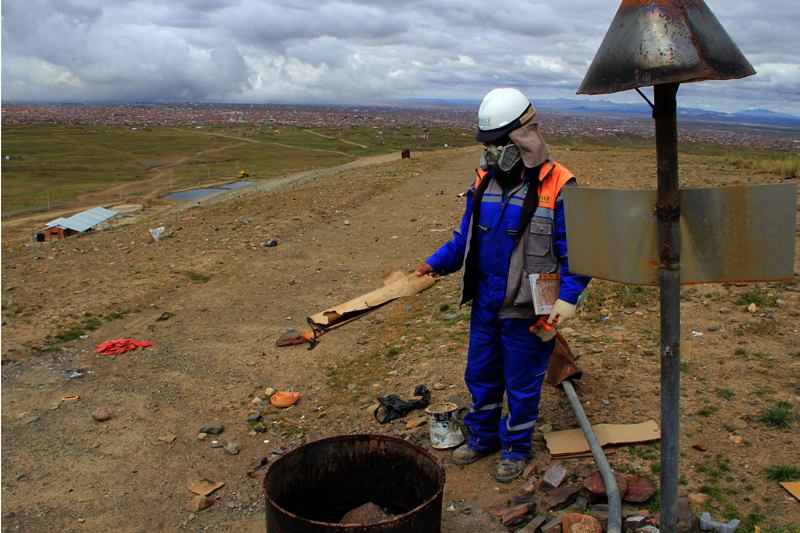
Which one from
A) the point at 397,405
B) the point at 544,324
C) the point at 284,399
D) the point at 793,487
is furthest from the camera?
the point at 284,399

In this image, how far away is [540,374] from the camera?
8.52 feet

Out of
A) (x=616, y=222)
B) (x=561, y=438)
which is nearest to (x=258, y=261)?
(x=561, y=438)

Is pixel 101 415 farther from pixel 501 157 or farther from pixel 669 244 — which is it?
pixel 669 244

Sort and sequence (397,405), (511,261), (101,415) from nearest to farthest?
(511,261)
(397,405)
(101,415)

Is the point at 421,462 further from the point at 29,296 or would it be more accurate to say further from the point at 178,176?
the point at 178,176

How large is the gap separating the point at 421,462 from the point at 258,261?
594 cm

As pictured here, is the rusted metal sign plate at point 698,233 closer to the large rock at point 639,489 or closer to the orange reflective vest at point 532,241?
the orange reflective vest at point 532,241

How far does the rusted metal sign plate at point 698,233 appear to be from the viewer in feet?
4.53

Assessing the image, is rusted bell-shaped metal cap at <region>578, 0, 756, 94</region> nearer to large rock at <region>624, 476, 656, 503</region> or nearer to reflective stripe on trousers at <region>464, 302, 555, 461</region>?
reflective stripe on trousers at <region>464, 302, 555, 461</region>

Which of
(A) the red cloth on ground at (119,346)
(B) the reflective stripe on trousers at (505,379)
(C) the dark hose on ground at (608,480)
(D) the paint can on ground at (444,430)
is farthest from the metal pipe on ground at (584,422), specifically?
(A) the red cloth on ground at (119,346)

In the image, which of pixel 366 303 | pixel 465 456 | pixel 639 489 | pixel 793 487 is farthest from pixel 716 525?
pixel 366 303

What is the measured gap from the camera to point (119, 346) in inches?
205

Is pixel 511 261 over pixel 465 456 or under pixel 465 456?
over

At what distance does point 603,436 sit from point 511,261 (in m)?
1.11
